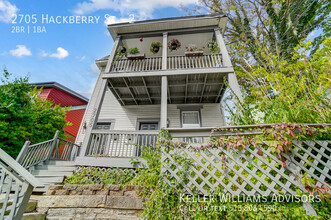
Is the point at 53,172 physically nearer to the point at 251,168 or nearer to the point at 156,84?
the point at 156,84

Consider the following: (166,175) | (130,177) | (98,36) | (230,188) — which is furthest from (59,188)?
(98,36)

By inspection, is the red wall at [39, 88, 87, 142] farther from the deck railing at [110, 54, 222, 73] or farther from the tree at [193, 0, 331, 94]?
the tree at [193, 0, 331, 94]

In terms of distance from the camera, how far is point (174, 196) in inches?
81.0

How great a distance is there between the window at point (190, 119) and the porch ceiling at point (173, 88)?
65cm

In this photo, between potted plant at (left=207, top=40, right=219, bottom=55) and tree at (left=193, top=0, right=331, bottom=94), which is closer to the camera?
potted plant at (left=207, top=40, right=219, bottom=55)

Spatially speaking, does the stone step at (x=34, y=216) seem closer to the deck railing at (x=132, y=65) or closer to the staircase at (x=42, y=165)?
the staircase at (x=42, y=165)

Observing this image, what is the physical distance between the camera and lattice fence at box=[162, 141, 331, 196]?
190 cm

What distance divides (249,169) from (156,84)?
4.83 meters

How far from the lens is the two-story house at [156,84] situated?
462 cm

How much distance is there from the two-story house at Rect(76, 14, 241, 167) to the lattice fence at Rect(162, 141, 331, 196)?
7.17ft

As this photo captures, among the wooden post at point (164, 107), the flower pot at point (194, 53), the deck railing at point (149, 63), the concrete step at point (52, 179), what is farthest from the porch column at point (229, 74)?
the concrete step at point (52, 179)

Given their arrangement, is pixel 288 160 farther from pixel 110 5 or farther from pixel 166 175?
pixel 110 5

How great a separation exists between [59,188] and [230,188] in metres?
3.47

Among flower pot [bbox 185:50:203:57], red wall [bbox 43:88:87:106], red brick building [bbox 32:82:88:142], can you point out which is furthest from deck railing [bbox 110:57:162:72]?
red wall [bbox 43:88:87:106]
